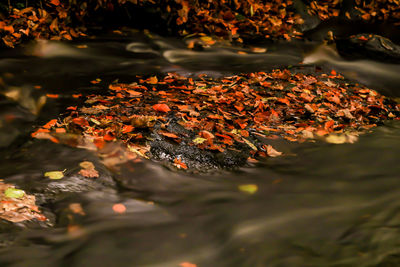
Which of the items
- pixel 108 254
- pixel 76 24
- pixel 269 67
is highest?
pixel 76 24

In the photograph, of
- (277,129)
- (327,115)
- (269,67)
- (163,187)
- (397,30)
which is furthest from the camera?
(397,30)

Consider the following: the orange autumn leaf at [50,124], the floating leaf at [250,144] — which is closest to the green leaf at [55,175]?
the orange autumn leaf at [50,124]

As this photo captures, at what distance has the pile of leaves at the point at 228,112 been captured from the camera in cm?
310

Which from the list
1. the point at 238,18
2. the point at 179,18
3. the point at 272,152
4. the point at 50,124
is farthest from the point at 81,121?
the point at 238,18

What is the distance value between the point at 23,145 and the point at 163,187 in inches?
55.4

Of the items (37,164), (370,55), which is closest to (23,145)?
(37,164)

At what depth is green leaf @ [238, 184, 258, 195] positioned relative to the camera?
2.60m

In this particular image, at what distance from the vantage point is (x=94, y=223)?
82.5 inches

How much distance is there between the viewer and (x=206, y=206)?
238 cm

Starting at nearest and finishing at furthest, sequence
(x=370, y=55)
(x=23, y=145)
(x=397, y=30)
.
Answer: (x=23, y=145) → (x=370, y=55) → (x=397, y=30)

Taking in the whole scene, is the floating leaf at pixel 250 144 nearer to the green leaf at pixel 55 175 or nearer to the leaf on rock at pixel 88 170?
the leaf on rock at pixel 88 170

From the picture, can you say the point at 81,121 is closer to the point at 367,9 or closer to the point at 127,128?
the point at 127,128

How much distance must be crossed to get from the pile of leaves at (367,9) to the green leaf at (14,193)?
7791mm

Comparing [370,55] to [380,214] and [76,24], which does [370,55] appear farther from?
[76,24]
